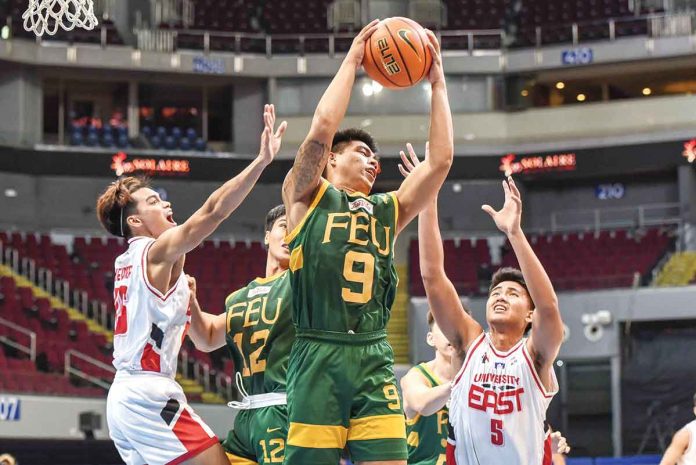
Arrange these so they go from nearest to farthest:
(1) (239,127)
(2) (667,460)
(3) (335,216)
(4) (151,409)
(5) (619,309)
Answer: (3) (335,216)
(4) (151,409)
(2) (667,460)
(5) (619,309)
(1) (239,127)

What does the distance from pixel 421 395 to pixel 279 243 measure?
1.24m

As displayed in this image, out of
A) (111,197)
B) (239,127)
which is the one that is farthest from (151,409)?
(239,127)

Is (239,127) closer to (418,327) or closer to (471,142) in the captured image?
(471,142)

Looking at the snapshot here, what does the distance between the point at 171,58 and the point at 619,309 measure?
11.7 metres

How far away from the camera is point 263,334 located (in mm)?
6520

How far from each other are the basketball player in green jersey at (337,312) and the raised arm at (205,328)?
135cm

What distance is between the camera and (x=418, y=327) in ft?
74.2

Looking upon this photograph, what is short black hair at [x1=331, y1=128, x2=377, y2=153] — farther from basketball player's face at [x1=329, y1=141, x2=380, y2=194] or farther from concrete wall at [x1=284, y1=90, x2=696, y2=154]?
concrete wall at [x1=284, y1=90, x2=696, y2=154]

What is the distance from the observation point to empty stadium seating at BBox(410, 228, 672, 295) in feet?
78.1

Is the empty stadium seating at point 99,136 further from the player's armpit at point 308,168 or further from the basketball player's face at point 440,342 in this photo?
the player's armpit at point 308,168

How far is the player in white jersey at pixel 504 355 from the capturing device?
608cm

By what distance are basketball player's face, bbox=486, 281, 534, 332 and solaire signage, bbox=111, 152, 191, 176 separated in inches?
798

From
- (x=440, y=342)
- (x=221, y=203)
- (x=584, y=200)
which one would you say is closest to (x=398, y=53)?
(x=221, y=203)

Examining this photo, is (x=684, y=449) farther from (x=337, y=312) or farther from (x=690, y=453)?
(x=337, y=312)
